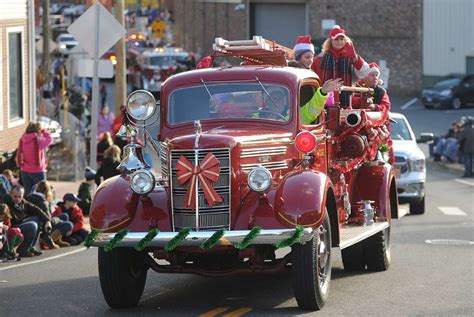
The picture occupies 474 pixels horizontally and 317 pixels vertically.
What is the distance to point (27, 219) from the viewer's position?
17.0m

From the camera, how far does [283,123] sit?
1274cm

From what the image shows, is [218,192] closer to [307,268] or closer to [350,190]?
[307,268]

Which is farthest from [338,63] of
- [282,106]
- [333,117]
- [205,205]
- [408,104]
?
[408,104]

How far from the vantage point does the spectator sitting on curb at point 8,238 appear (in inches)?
633

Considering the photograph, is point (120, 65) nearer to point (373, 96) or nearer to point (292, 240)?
point (373, 96)

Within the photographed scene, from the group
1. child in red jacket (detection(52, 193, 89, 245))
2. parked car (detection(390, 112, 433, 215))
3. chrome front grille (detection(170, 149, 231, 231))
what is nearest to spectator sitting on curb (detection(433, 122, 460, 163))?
parked car (detection(390, 112, 433, 215))

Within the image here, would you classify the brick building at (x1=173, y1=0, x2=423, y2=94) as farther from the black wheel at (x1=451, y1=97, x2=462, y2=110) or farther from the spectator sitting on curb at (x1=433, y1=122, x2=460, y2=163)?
the spectator sitting on curb at (x1=433, y1=122, x2=460, y2=163)

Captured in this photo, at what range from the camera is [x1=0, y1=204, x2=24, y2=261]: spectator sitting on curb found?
1608 centimetres

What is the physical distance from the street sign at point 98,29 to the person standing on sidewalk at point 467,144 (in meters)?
15.7

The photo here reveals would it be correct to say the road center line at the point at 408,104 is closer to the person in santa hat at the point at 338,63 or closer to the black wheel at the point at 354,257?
the person in santa hat at the point at 338,63

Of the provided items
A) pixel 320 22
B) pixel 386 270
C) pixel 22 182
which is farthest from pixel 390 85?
pixel 386 270

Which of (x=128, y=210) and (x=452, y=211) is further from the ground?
(x=128, y=210)

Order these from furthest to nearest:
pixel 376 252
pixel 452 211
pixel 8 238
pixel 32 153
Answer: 1. pixel 452 211
2. pixel 32 153
3. pixel 8 238
4. pixel 376 252

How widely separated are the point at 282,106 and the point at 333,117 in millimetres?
762
